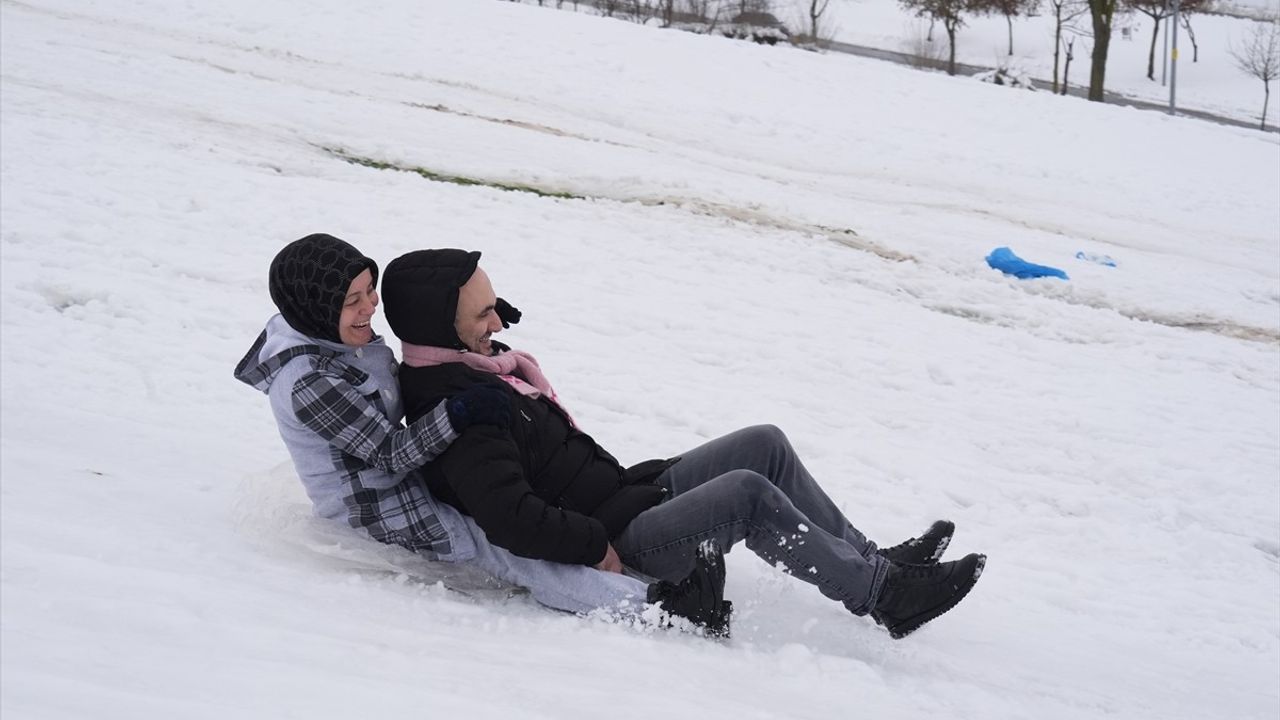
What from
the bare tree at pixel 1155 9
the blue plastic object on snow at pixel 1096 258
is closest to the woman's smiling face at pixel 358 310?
the blue plastic object on snow at pixel 1096 258

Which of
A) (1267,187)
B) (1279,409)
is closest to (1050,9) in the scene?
(1267,187)

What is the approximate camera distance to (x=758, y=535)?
3.70 metres

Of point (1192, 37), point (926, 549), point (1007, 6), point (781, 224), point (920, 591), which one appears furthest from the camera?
point (1007, 6)

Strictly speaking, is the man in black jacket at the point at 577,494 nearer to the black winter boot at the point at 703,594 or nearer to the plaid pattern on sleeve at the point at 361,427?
the plaid pattern on sleeve at the point at 361,427

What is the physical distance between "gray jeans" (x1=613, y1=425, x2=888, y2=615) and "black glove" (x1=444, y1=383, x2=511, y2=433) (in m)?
0.75

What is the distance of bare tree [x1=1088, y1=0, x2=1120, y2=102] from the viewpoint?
1058 inches

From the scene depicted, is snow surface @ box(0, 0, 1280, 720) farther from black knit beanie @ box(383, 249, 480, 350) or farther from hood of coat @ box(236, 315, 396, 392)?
black knit beanie @ box(383, 249, 480, 350)

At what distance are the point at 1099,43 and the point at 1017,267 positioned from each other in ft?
66.8

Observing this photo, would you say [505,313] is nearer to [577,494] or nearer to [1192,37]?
[577,494]

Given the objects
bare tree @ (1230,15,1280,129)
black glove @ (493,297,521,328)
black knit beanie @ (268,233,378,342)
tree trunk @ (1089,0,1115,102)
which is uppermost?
bare tree @ (1230,15,1280,129)

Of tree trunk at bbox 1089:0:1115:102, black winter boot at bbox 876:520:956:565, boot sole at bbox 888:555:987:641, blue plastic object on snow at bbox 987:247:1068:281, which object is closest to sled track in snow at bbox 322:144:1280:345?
blue plastic object on snow at bbox 987:247:1068:281

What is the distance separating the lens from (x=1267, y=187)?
16594 mm

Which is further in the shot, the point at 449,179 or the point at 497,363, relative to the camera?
the point at 449,179

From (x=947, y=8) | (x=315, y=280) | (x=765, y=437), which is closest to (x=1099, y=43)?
(x=947, y=8)
